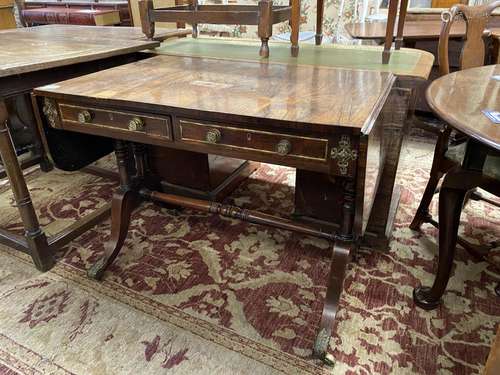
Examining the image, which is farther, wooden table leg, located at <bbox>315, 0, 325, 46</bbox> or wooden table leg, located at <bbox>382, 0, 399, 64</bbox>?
wooden table leg, located at <bbox>315, 0, 325, 46</bbox>

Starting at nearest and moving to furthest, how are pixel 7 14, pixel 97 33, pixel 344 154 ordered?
pixel 344 154 → pixel 97 33 → pixel 7 14

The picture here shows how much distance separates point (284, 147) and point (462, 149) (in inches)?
29.9

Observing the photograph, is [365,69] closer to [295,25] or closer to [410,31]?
[295,25]

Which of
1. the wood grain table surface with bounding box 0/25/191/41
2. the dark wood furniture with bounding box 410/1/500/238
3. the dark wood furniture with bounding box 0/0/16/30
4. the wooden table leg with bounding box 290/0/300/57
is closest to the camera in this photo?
the dark wood furniture with bounding box 410/1/500/238

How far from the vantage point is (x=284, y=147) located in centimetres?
102

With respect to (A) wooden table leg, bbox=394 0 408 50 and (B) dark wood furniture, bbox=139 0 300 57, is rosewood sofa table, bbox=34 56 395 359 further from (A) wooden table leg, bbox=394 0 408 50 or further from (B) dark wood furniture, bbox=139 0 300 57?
(A) wooden table leg, bbox=394 0 408 50

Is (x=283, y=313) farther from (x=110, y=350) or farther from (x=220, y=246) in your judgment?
(x=110, y=350)

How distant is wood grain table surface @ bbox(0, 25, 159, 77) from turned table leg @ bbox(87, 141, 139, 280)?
41 centimetres

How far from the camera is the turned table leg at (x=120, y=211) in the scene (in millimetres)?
1607

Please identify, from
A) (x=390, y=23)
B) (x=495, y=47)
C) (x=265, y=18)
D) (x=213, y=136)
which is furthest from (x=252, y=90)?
(x=495, y=47)

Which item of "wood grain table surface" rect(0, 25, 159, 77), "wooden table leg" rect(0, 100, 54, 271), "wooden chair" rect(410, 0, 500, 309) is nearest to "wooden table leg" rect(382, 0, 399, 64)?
"wooden chair" rect(410, 0, 500, 309)

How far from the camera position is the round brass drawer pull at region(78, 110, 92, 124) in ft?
4.07

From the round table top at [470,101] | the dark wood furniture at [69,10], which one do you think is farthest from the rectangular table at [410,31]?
the dark wood furniture at [69,10]

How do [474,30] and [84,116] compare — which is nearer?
[84,116]
